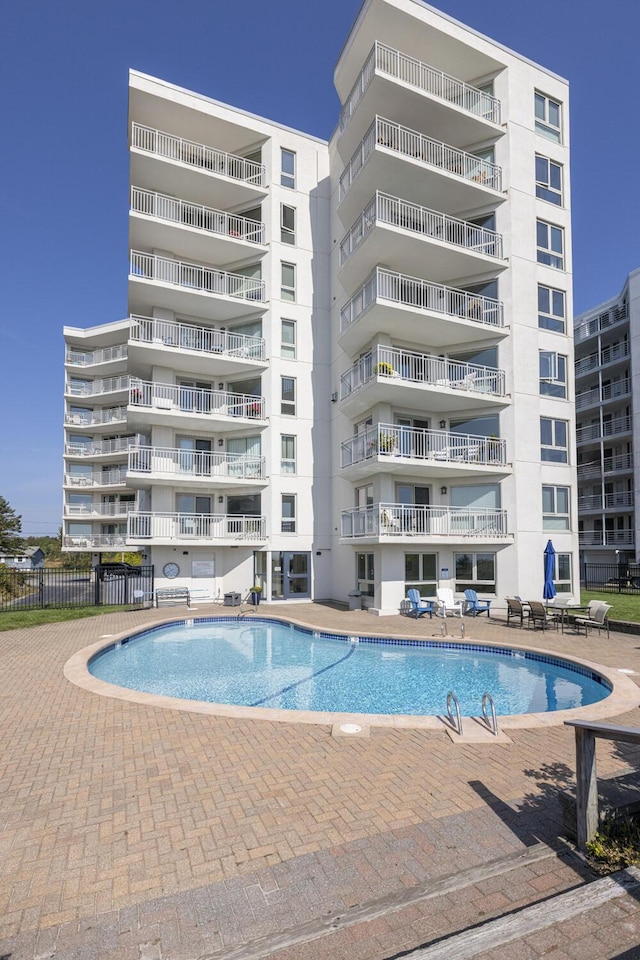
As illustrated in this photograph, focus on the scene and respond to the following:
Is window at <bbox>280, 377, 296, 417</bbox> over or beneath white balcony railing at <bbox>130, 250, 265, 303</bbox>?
beneath

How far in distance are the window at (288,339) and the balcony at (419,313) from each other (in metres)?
2.75

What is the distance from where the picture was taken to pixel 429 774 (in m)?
5.10

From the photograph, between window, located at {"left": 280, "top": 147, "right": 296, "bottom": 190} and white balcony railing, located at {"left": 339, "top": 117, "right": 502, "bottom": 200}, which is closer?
white balcony railing, located at {"left": 339, "top": 117, "right": 502, "bottom": 200}

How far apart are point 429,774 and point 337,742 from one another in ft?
4.23

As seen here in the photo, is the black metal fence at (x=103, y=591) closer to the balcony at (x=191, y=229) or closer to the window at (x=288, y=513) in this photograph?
the window at (x=288, y=513)

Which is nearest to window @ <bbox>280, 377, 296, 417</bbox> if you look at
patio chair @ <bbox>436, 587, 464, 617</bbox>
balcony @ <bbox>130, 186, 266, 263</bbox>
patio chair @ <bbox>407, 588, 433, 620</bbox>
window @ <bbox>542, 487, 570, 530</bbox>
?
balcony @ <bbox>130, 186, 266, 263</bbox>

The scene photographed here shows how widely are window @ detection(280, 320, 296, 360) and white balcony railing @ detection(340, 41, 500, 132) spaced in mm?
7953

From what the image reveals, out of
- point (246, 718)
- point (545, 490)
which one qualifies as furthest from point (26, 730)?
point (545, 490)

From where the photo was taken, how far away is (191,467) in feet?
67.5

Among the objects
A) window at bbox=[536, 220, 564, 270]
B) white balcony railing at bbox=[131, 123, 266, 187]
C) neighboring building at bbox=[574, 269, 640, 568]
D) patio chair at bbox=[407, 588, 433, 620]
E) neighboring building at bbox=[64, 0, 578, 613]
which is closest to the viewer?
patio chair at bbox=[407, 588, 433, 620]

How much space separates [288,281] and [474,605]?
15577 mm

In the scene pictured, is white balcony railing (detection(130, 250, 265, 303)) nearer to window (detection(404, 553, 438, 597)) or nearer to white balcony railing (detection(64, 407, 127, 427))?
window (detection(404, 553, 438, 597))

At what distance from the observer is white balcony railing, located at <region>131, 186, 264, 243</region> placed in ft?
65.2

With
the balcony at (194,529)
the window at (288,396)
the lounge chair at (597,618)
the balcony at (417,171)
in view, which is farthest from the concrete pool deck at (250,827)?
the balcony at (417,171)
